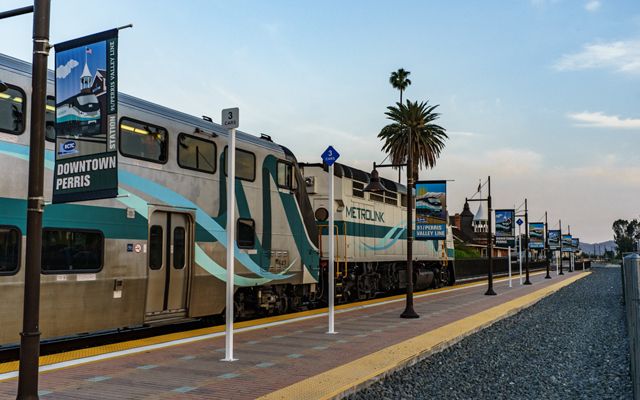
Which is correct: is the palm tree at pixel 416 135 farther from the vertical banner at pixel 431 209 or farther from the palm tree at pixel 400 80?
the vertical banner at pixel 431 209

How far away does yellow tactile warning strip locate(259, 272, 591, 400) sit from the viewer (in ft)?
24.2

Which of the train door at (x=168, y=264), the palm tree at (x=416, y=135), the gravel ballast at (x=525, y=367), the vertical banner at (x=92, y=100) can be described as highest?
the palm tree at (x=416, y=135)

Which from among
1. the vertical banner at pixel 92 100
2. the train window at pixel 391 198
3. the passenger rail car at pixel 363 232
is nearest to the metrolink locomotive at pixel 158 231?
the vertical banner at pixel 92 100

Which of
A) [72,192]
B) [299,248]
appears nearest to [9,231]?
[72,192]

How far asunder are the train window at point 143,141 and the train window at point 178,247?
1421mm

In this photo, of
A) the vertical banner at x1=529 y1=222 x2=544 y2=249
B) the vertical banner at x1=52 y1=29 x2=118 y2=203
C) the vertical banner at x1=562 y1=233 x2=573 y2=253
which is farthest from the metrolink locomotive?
the vertical banner at x1=562 y1=233 x2=573 y2=253

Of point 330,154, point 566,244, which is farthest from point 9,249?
point 566,244

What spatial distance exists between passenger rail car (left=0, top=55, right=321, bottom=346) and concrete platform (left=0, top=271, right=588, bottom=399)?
71 cm

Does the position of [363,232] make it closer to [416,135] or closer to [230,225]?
[230,225]

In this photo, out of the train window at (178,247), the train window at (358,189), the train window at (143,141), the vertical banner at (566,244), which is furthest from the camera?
the vertical banner at (566,244)

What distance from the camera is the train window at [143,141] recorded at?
428 inches

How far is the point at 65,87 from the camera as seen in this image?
6309 mm

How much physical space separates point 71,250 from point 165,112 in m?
3.59

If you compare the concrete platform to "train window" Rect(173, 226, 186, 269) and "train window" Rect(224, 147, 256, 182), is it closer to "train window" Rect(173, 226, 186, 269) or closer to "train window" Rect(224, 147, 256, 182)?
"train window" Rect(173, 226, 186, 269)
